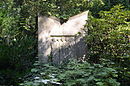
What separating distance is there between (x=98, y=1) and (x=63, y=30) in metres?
3.01

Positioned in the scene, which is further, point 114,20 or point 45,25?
point 45,25

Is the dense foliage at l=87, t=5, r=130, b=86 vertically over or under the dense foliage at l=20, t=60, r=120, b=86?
over

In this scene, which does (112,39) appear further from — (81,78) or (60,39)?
(81,78)

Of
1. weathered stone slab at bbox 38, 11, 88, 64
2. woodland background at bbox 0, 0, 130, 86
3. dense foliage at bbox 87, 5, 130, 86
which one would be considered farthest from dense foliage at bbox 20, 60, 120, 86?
weathered stone slab at bbox 38, 11, 88, 64

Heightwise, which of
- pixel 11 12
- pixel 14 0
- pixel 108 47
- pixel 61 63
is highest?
pixel 14 0

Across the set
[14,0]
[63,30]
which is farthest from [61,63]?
[14,0]

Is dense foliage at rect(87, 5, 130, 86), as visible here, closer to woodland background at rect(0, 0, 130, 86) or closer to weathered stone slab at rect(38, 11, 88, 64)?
woodland background at rect(0, 0, 130, 86)

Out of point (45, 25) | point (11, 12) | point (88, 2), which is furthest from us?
point (88, 2)

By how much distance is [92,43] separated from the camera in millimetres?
3967

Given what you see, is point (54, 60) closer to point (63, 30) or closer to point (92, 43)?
point (63, 30)

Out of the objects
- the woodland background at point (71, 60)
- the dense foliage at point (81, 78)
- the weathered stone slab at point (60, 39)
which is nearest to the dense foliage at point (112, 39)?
the woodland background at point (71, 60)

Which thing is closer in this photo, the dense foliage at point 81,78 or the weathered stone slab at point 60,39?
the dense foliage at point 81,78

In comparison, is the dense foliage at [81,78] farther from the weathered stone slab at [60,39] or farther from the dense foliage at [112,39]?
the weathered stone slab at [60,39]

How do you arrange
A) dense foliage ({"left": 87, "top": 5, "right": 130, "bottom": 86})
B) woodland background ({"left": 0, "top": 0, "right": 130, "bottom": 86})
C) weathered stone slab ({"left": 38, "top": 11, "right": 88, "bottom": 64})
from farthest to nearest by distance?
1. weathered stone slab ({"left": 38, "top": 11, "right": 88, "bottom": 64})
2. dense foliage ({"left": 87, "top": 5, "right": 130, "bottom": 86})
3. woodland background ({"left": 0, "top": 0, "right": 130, "bottom": 86})
